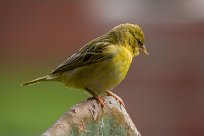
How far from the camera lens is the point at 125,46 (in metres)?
5.39

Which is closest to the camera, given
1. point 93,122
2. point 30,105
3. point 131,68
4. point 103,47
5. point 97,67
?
point 93,122

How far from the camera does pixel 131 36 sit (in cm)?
540

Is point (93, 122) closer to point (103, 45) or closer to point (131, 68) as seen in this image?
point (103, 45)

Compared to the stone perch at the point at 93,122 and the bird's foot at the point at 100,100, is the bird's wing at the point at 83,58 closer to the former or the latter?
the bird's foot at the point at 100,100

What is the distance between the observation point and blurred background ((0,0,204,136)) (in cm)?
1089

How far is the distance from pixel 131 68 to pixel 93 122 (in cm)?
782

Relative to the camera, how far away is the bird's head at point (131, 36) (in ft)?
17.6

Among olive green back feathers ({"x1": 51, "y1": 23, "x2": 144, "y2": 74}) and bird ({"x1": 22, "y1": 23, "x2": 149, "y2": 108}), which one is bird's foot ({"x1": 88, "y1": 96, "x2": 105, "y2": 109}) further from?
olive green back feathers ({"x1": 51, "y1": 23, "x2": 144, "y2": 74})

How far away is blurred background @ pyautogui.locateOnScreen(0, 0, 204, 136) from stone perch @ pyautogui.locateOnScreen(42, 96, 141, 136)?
5.39 m

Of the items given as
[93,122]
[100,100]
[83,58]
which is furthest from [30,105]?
[93,122]

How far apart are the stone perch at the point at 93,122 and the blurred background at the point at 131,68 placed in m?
5.39

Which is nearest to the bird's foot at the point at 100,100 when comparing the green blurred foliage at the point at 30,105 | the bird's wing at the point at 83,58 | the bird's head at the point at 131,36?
the bird's wing at the point at 83,58

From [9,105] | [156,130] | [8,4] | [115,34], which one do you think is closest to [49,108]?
[9,105]

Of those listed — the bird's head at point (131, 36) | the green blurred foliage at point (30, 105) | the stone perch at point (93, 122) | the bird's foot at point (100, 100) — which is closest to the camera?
the stone perch at point (93, 122)
